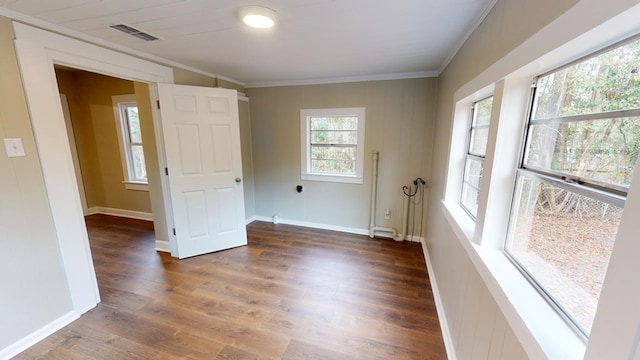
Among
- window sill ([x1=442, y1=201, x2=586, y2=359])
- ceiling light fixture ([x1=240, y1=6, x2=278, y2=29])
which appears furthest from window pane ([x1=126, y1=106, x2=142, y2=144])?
window sill ([x1=442, y1=201, x2=586, y2=359])

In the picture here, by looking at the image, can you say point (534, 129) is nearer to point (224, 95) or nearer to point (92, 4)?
point (92, 4)

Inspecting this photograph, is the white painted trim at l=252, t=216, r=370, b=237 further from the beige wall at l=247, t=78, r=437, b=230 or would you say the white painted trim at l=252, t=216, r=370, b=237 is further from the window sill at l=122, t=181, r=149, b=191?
the window sill at l=122, t=181, r=149, b=191

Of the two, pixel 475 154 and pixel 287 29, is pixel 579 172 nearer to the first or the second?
pixel 475 154

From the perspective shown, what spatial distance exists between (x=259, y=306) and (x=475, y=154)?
2.17 m

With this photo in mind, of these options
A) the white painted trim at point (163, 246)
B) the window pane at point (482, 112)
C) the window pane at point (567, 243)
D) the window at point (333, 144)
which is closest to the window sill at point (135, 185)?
the white painted trim at point (163, 246)

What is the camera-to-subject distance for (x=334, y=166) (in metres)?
3.64

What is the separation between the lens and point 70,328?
1.83m

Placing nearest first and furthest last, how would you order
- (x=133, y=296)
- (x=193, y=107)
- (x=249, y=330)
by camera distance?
1. (x=249, y=330)
2. (x=133, y=296)
3. (x=193, y=107)

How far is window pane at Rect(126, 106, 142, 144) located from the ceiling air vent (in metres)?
2.47

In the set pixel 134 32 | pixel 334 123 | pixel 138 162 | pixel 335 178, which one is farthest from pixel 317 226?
pixel 138 162

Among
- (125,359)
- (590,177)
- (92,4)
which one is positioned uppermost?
(92,4)

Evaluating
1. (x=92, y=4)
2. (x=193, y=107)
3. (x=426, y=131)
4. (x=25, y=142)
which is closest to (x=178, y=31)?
(x=92, y=4)

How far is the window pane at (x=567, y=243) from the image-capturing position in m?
0.72

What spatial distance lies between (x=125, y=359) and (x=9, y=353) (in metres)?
0.76
